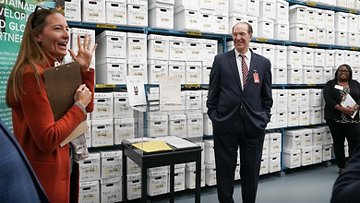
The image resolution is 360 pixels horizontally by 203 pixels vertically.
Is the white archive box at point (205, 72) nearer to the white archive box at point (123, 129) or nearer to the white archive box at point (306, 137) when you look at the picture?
the white archive box at point (123, 129)

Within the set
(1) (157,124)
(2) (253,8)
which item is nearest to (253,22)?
(2) (253,8)

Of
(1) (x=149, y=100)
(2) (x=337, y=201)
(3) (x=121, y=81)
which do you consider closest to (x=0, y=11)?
(3) (x=121, y=81)

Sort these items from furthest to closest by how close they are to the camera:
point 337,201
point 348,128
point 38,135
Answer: point 348,128
point 38,135
point 337,201

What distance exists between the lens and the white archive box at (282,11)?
4051 millimetres

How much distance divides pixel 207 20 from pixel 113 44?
113 cm

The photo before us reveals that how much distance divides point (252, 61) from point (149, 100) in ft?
3.45

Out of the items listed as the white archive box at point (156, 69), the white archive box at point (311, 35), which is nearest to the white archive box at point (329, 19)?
the white archive box at point (311, 35)

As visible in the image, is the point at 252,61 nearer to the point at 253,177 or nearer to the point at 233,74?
the point at 233,74

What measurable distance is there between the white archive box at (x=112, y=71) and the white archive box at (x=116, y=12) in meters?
0.37

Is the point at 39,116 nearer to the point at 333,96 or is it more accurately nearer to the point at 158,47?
the point at 158,47

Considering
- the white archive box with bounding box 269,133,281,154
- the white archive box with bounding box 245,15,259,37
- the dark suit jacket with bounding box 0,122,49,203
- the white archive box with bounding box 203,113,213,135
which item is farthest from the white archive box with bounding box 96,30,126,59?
the dark suit jacket with bounding box 0,122,49,203

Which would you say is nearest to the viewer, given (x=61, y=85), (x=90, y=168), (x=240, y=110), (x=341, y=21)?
(x=61, y=85)

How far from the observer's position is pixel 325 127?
4.59m

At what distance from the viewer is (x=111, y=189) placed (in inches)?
118
